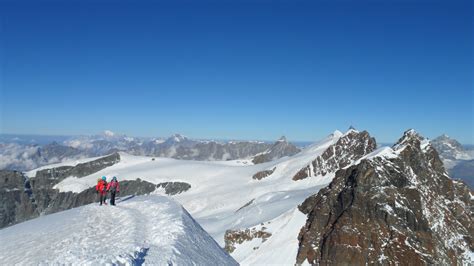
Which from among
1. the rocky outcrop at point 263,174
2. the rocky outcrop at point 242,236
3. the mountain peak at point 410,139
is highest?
the mountain peak at point 410,139

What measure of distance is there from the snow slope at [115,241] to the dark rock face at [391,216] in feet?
199

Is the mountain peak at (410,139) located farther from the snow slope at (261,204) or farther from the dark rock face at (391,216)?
the snow slope at (261,204)

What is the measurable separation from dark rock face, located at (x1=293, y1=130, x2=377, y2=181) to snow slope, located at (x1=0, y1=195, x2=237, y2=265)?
13414 cm

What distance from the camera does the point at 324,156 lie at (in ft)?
540

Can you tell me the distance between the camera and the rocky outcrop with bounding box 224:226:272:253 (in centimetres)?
9444

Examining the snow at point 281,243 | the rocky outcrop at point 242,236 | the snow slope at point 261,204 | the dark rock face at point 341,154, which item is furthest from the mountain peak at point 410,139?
the dark rock face at point 341,154

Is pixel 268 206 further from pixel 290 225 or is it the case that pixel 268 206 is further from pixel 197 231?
pixel 197 231

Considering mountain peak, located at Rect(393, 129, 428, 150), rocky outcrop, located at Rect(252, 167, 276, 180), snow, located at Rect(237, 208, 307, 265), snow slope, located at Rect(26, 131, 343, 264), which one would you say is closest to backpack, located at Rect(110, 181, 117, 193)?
snow, located at Rect(237, 208, 307, 265)

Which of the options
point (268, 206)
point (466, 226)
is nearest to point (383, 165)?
point (466, 226)

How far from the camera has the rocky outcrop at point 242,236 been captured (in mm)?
94438

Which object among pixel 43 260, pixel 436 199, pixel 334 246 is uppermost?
pixel 43 260

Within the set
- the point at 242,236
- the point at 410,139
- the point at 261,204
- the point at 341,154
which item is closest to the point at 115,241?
the point at 242,236

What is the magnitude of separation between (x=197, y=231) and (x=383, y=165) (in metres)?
74.7

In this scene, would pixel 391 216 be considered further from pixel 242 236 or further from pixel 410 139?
pixel 242 236
